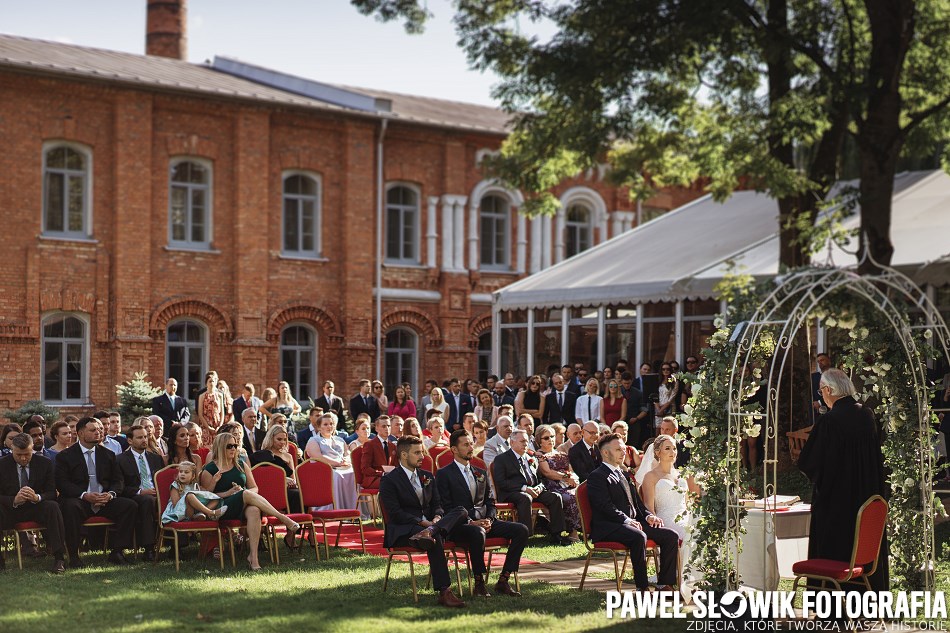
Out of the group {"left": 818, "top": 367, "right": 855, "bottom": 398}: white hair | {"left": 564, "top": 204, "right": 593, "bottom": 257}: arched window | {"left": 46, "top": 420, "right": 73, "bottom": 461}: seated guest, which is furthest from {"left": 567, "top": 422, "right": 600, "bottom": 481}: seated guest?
{"left": 564, "top": 204, "right": 593, "bottom": 257}: arched window

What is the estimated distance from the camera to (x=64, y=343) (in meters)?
23.9

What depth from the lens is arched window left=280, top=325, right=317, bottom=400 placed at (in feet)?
86.8

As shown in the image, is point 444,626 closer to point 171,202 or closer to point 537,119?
point 537,119

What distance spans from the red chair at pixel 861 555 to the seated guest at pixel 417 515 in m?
2.79

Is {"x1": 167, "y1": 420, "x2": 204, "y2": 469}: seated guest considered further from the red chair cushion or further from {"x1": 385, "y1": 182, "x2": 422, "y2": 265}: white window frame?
{"x1": 385, "y1": 182, "x2": 422, "y2": 265}: white window frame

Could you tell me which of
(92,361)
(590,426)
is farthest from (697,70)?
(92,361)

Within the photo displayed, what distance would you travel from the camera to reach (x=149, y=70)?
85.7ft

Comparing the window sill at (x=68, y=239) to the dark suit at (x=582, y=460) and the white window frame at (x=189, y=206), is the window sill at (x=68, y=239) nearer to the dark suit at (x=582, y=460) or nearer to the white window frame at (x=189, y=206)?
the white window frame at (x=189, y=206)

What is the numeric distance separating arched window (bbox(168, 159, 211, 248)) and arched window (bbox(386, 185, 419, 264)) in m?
4.42

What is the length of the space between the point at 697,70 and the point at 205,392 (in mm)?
8858

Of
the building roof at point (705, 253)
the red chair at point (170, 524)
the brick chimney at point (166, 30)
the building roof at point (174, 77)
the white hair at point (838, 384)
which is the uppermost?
the brick chimney at point (166, 30)

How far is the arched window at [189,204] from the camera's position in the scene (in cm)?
2528

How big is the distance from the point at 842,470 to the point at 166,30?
87.3ft

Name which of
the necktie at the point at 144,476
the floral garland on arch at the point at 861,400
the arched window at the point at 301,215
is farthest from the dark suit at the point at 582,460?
the arched window at the point at 301,215
